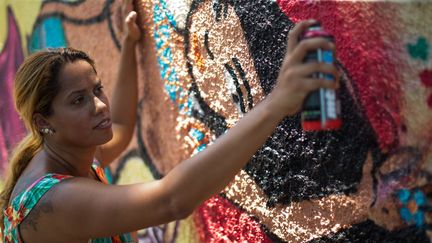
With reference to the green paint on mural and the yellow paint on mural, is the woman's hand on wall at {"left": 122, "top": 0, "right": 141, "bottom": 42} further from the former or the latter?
the green paint on mural

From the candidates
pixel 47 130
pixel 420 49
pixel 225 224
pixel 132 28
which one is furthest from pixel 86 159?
pixel 420 49

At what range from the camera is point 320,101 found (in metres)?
1.63

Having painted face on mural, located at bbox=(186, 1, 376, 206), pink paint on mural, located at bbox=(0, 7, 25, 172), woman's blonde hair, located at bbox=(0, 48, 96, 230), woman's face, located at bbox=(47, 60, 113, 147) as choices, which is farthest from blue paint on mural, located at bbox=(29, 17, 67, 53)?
woman's face, located at bbox=(47, 60, 113, 147)

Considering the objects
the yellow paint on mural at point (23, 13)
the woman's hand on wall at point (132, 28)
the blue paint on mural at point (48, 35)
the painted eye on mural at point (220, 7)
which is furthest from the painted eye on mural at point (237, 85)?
the yellow paint on mural at point (23, 13)

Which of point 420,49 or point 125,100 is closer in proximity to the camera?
point 420,49

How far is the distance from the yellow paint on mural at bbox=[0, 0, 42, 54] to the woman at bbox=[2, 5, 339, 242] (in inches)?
78.8

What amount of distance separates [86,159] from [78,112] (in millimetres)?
249

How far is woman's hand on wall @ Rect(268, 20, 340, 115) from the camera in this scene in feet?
5.25

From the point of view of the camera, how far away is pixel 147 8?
3369 mm

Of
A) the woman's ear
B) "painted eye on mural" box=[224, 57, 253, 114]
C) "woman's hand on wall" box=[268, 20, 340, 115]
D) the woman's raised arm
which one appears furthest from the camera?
the woman's raised arm

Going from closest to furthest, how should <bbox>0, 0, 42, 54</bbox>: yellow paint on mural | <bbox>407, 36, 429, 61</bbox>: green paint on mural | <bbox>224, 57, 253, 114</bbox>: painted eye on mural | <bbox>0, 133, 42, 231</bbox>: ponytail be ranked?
<bbox>407, 36, 429, 61</bbox>: green paint on mural
<bbox>0, 133, 42, 231</bbox>: ponytail
<bbox>224, 57, 253, 114</bbox>: painted eye on mural
<bbox>0, 0, 42, 54</bbox>: yellow paint on mural

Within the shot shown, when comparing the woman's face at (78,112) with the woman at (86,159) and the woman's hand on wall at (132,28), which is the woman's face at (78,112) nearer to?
the woman at (86,159)

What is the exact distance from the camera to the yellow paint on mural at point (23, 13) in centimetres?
459

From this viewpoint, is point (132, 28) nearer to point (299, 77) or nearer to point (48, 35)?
point (48, 35)
